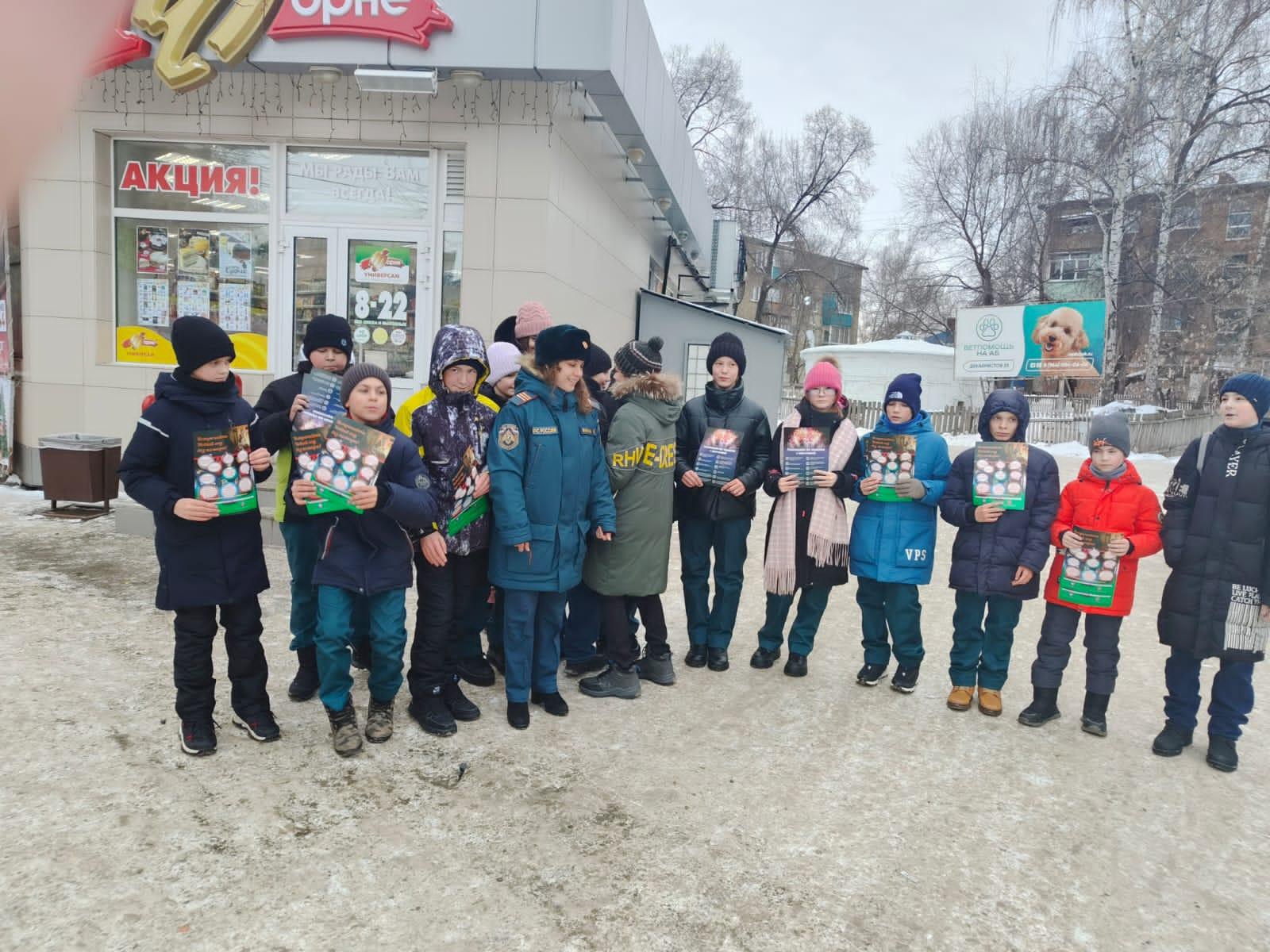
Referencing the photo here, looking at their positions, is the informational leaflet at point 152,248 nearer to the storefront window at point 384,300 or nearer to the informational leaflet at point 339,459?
the storefront window at point 384,300

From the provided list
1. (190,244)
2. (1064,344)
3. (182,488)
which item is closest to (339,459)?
(182,488)

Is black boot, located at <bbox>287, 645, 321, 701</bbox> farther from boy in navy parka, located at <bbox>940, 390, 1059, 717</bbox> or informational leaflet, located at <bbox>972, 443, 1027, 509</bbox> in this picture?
informational leaflet, located at <bbox>972, 443, 1027, 509</bbox>

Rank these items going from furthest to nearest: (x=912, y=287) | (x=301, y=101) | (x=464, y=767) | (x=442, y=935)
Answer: (x=912, y=287)
(x=301, y=101)
(x=464, y=767)
(x=442, y=935)

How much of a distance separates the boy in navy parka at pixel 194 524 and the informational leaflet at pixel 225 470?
0.12ft

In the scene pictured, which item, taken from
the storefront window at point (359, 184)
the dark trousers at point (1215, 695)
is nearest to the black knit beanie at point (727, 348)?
the dark trousers at point (1215, 695)

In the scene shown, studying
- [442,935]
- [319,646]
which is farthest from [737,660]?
[442,935]

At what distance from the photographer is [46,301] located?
827 centimetres

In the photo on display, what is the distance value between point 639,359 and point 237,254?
5624mm

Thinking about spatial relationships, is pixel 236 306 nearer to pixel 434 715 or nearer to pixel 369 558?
pixel 369 558

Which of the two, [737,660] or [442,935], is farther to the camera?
[737,660]

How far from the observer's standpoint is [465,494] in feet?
13.2

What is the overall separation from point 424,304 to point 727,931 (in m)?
6.72

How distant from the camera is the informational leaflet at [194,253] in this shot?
837 centimetres

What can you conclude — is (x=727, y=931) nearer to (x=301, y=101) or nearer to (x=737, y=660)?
(x=737, y=660)
